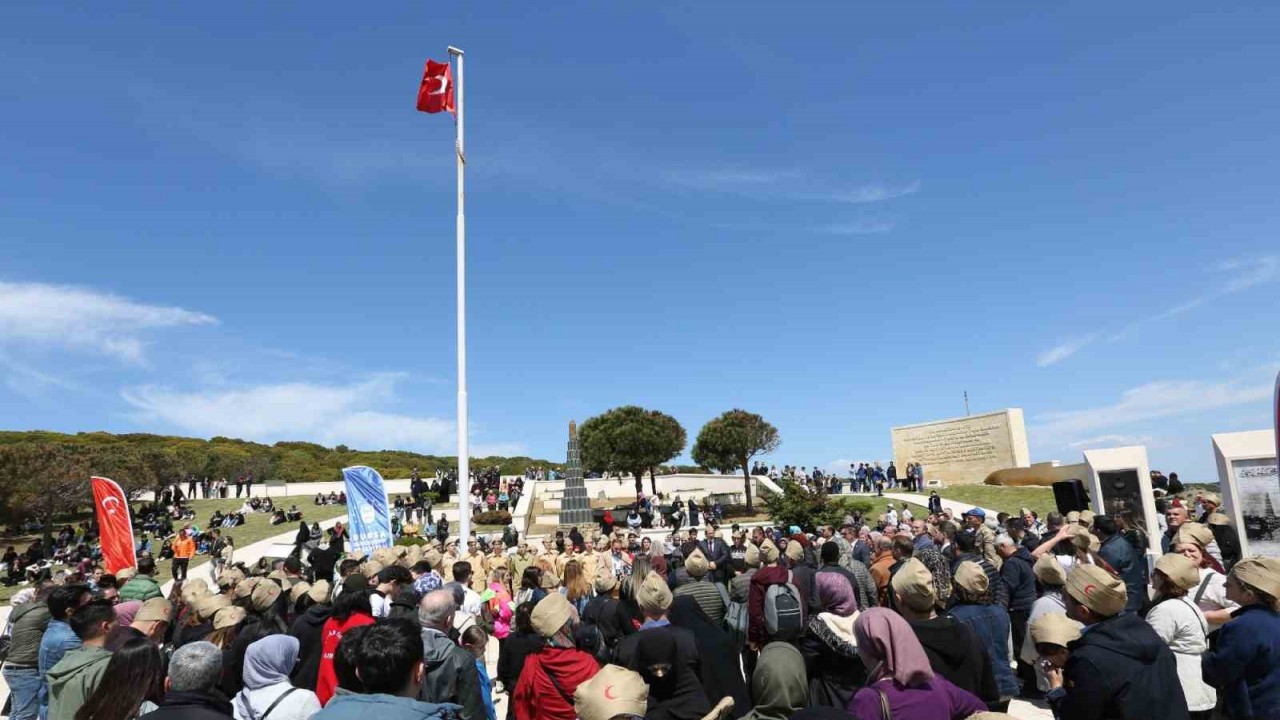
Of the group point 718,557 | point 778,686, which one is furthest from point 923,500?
point 778,686

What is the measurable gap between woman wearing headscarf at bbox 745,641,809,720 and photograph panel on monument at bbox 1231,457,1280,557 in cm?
868

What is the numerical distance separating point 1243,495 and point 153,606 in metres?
12.2

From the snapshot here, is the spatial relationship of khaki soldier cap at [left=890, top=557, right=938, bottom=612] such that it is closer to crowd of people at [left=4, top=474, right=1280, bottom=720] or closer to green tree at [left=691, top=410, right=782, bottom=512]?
crowd of people at [left=4, top=474, right=1280, bottom=720]

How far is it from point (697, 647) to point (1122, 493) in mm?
12047

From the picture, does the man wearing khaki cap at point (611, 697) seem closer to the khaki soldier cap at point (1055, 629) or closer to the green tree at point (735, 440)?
the khaki soldier cap at point (1055, 629)

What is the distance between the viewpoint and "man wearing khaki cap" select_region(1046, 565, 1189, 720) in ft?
9.59

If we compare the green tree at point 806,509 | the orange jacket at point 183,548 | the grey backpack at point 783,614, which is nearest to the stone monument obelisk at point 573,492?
the green tree at point 806,509

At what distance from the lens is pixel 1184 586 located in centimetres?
402

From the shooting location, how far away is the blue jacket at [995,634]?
16.8ft

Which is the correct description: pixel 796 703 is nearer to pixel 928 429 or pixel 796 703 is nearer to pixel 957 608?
pixel 957 608

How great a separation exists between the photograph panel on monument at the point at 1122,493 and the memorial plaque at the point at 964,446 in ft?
79.1

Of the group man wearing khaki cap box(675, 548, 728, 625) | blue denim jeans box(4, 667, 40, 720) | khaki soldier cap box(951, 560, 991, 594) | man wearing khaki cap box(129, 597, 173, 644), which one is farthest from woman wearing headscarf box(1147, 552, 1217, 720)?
blue denim jeans box(4, 667, 40, 720)

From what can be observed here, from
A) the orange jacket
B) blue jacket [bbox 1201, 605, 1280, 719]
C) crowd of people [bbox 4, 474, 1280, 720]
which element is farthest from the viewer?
the orange jacket

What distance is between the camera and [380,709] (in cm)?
246
